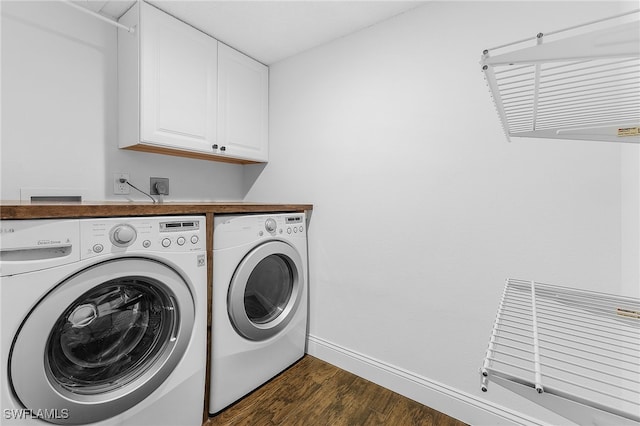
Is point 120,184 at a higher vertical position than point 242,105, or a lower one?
lower

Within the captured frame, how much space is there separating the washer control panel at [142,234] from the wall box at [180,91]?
2.30 feet

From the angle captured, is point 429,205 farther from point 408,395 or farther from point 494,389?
point 408,395

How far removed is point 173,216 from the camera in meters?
1.22

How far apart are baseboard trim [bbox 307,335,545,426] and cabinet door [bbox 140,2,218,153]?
1.58 meters

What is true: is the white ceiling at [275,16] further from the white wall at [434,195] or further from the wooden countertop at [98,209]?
the wooden countertop at [98,209]

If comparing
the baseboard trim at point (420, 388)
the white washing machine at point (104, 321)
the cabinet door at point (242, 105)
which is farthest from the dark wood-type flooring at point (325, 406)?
the cabinet door at point (242, 105)

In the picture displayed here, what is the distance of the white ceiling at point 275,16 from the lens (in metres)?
1.60

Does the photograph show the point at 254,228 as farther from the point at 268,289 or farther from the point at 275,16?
the point at 275,16

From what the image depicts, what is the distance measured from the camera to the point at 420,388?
5.19 ft

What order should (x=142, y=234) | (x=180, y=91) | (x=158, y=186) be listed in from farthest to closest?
1. (x=158, y=186)
2. (x=180, y=91)
3. (x=142, y=234)

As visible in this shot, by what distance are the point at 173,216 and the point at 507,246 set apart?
1499 mm

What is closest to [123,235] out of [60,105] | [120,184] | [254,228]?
[254,228]

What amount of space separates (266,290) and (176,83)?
4.41 feet

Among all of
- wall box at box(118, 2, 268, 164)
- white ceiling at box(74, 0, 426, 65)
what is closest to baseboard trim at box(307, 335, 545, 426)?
wall box at box(118, 2, 268, 164)
